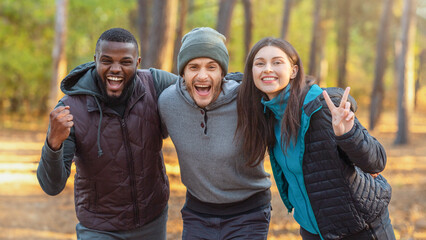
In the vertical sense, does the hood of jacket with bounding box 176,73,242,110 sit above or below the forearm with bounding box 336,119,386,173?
above

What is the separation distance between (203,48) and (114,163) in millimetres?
1162

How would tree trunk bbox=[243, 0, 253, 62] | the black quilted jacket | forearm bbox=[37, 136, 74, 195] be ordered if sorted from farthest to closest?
tree trunk bbox=[243, 0, 253, 62], forearm bbox=[37, 136, 74, 195], the black quilted jacket

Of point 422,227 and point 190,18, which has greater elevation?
point 190,18

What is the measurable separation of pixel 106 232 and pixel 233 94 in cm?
152

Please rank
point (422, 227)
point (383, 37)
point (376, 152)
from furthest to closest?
point (383, 37) → point (422, 227) → point (376, 152)

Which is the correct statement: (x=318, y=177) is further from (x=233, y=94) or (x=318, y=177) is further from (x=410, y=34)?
(x=410, y=34)

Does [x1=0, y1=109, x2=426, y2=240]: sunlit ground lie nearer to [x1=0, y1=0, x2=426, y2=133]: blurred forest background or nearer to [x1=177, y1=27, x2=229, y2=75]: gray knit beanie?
[x1=0, y1=0, x2=426, y2=133]: blurred forest background

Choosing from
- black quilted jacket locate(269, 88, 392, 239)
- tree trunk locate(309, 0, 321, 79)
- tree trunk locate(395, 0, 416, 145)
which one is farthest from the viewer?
tree trunk locate(309, 0, 321, 79)

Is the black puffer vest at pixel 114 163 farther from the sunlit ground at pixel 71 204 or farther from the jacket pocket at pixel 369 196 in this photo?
the sunlit ground at pixel 71 204

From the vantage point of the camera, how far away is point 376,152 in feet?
9.65

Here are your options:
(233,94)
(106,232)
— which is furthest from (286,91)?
(106,232)

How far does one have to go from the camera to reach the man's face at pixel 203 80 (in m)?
3.52

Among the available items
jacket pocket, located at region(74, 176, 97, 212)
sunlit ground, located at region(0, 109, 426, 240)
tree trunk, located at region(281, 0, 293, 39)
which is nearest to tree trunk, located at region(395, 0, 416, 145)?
sunlit ground, located at region(0, 109, 426, 240)

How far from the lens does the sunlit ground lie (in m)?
7.02
